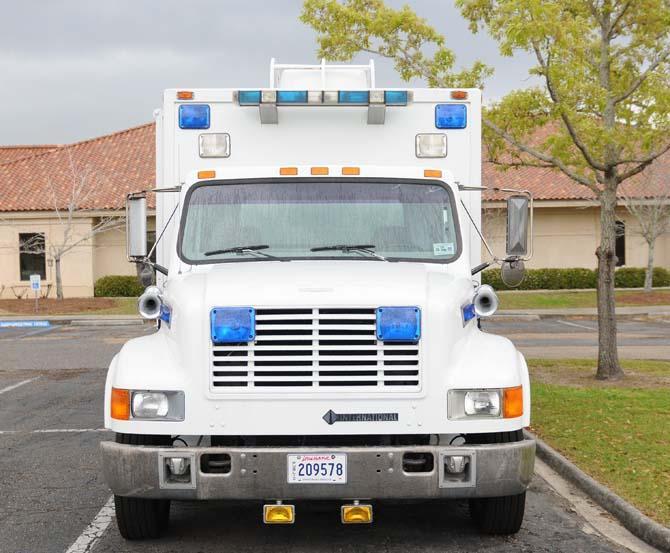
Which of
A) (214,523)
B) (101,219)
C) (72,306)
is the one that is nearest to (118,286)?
(101,219)

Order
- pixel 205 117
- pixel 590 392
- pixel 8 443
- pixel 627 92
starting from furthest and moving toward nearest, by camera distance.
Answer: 1. pixel 627 92
2. pixel 590 392
3. pixel 8 443
4. pixel 205 117

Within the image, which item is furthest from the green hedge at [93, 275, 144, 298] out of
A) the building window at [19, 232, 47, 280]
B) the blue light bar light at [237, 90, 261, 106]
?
the blue light bar light at [237, 90, 261, 106]

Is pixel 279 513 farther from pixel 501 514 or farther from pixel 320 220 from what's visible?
pixel 320 220

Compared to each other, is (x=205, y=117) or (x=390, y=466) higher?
(x=205, y=117)

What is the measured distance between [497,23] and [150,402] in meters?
8.26

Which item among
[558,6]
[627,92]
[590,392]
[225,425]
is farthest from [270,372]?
[627,92]

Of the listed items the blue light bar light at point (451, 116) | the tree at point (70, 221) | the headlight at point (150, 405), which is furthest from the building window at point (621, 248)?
the headlight at point (150, 405)

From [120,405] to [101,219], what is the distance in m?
30.6

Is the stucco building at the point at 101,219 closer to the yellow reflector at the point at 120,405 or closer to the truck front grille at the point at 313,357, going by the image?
the truck front grille at the point at 313,357

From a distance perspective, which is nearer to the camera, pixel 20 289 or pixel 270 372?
pixel 270 372

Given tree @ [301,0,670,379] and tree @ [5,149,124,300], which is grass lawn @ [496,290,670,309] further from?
tree @ [301,0,670,379]

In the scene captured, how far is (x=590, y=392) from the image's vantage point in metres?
11.8

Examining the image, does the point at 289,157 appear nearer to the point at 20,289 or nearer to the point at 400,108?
the point at 400,108

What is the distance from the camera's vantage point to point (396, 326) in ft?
18.5
